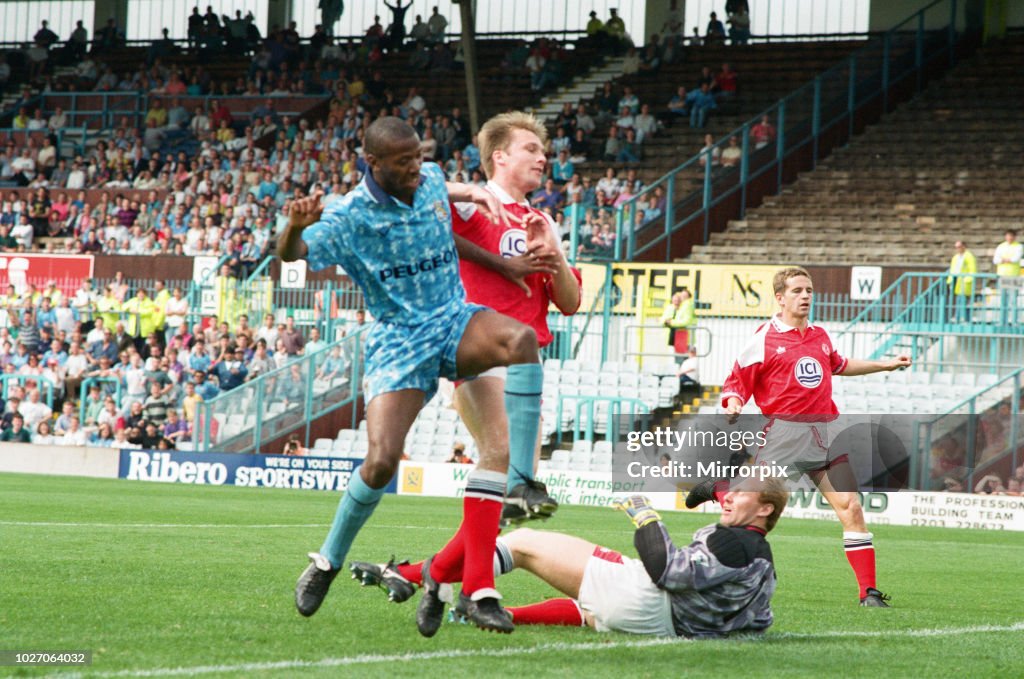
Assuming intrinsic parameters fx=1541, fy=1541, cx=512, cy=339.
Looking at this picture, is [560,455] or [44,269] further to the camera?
[44,269]

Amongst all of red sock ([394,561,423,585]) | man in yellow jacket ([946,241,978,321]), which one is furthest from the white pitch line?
man in yellow jacket ([946,241,978,321])

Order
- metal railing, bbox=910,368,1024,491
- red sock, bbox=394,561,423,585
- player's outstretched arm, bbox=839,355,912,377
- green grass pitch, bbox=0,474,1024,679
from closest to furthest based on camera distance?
green grass pitch, bbox=0,474,1024,679 → red sock, bbox=394,561,423,585 → player's outstretched arm, bbox=839,355,912,377 → metal railing, bbox=910,368,1024,491

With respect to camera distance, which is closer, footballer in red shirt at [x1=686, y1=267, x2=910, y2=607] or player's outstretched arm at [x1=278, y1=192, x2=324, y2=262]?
player's outstretched arm at [x1=278, y1=192, x2=324, y2=262]

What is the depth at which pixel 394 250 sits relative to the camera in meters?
6.62

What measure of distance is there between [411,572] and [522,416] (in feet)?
3.56

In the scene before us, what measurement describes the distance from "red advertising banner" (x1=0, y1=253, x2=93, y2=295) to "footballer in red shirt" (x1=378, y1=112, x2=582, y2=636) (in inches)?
1052

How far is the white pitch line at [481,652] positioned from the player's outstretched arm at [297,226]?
1.68 m

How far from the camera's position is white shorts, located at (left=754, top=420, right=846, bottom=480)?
9789mm

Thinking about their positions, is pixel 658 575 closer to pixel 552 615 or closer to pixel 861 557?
pixel 552 615

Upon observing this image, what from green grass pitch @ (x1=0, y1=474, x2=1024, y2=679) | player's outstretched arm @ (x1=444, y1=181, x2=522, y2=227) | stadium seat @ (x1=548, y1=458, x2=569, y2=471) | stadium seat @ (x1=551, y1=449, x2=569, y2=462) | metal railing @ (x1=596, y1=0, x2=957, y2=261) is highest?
metal railing @ (x1=596, y1=0, x2=957, y2=261)

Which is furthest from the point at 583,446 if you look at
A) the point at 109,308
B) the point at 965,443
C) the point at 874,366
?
the point at 874,366

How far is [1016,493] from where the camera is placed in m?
19.9

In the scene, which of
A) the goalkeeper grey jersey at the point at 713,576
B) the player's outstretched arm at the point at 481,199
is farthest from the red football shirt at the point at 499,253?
the goalkeeper grey jersey at the point at 713,576

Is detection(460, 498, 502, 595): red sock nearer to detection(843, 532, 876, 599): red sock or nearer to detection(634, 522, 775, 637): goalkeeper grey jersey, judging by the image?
detection(634, 522, 775, 637): goalkeeper grey jersey
